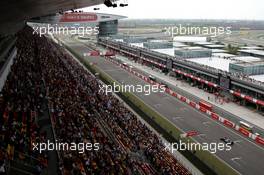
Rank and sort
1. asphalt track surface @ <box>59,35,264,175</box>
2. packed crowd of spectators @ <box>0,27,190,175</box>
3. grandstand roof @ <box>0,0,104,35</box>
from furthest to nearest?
1. asphalt track surface @ <box>59,35,264,175</box>
2. packed crowd of spectators @ <box>0,27,190,175</box>
3. grandstand roof @ <box>0,0,104,35</box>

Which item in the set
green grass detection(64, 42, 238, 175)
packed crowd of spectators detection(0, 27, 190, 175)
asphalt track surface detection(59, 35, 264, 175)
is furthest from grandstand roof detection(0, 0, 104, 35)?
asphalt track surface detection(59, 35, 264, 175)

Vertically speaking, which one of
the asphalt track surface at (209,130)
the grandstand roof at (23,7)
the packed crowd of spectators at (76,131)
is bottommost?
the asphalt track surface at (209,130)

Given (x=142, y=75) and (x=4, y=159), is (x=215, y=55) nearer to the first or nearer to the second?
(x=142, y=75)

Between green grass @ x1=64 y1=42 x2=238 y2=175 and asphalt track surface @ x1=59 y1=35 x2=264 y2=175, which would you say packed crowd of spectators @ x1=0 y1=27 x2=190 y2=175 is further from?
asphalt track surface @ x1=59 y1=35 x2=264 y2=175

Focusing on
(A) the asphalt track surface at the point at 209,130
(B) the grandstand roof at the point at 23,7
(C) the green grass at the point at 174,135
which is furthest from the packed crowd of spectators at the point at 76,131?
(A) the asphalt track surface at the point at 209,130

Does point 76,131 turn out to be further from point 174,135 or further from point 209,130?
point 209,130

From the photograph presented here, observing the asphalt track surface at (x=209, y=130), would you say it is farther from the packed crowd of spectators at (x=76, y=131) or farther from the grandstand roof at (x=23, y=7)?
the grandstand roof at (x=23, y=7)

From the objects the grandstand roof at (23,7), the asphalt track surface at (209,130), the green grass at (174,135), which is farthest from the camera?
the asphalt track surface at (209,130)
